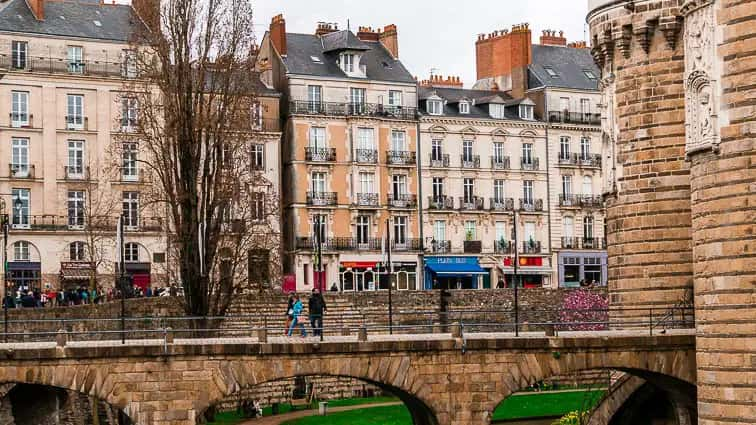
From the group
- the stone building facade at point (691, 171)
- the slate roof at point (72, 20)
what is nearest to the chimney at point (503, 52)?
the slate roof at point (72, 20)

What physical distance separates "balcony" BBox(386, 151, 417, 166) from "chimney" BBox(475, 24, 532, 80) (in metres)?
9.48

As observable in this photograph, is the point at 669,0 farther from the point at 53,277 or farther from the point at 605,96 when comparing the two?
the point at 53,277

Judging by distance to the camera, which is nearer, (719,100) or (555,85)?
(719,100)

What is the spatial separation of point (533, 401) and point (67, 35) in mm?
27464

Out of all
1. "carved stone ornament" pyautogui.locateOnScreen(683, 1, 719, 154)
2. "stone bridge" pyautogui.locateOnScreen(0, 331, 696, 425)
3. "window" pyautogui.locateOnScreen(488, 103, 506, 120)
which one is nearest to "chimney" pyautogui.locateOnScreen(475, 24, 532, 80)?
"window" pyautogui.locateOnScreen(488, 103, 506, 120)

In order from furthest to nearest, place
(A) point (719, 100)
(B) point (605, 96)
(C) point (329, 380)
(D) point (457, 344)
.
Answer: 1. (C) point (329, 380)
2. (B) point (605, 96)
3. (D) point (457, 344)
4. (A) point (719, 100)

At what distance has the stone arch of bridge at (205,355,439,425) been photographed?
3831 cm

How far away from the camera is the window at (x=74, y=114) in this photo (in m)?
73.3

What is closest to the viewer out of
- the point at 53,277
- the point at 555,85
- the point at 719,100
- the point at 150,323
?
the point at 719,100

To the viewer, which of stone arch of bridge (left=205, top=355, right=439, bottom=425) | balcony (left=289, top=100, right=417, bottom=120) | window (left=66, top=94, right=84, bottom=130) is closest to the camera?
stone arch of bridge (left=205, top=355, right=439, bottom=425)

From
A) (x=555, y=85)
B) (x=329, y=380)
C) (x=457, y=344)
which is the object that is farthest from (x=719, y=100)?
(x=555, y=85)

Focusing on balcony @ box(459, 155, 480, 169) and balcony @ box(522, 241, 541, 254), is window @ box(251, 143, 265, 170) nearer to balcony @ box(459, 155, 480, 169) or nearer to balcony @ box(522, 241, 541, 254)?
balcony @ box(459, 155, 480, 169)

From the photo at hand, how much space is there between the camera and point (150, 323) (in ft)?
196

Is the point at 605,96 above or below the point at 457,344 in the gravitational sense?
above
